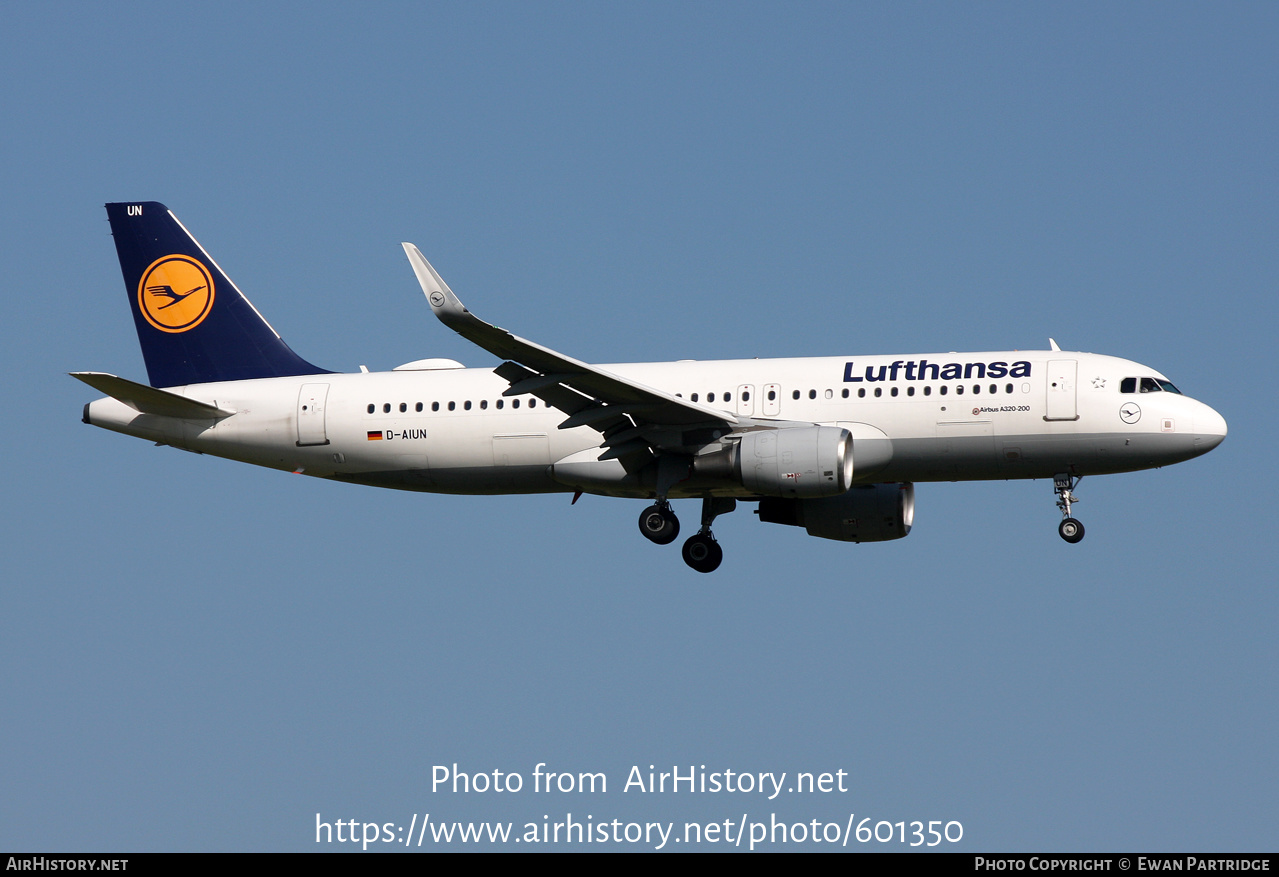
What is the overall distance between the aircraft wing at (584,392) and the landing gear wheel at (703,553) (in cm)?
327

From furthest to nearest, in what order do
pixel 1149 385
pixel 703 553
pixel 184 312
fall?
pixel 184 312 < pixel 703 553 < pixel 1149 385

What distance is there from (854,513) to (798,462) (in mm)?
5411

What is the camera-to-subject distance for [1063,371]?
33.2 meters

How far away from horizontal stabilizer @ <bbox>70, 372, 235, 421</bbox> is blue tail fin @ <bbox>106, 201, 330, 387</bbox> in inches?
60.8

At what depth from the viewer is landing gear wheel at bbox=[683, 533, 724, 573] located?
36.3 m

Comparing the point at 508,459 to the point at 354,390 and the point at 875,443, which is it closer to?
the point at 354,390

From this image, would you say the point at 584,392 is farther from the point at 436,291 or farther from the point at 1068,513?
the point at 1068,513

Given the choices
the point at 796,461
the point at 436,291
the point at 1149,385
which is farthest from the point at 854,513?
the point at 436,291

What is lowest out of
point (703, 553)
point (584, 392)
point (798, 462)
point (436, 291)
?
point (703, 553)

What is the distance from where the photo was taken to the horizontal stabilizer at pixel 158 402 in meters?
35.3

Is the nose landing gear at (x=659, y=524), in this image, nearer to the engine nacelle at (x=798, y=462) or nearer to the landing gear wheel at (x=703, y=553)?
the landing gear wheel at (x=703, y=553)

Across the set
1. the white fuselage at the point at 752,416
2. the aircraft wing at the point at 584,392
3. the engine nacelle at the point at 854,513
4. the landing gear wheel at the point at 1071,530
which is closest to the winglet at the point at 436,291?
the aircraft wing at the point at 584,392

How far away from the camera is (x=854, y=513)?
122 ft

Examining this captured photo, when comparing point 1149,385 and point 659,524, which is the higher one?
point 1149,385
